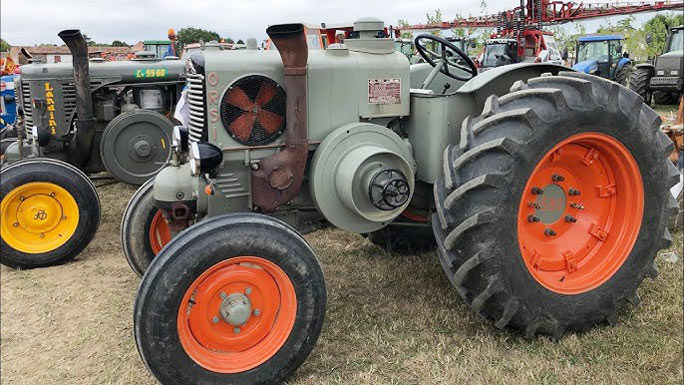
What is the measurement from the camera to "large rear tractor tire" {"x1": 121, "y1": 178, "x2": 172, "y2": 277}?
150 inches

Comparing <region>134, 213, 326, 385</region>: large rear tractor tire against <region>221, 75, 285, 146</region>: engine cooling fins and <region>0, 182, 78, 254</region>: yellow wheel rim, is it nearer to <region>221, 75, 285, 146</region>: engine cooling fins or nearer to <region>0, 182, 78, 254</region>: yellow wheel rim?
<region>221, 75, 285, 146</region>: engine cooling fins

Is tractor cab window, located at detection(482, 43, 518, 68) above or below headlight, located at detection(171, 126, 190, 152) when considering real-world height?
above

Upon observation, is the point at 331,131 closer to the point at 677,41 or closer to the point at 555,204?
the point at 555,204

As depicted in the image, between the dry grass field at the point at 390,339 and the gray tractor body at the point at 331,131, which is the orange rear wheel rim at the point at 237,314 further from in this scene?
the gray tractor body at the point at 331,131

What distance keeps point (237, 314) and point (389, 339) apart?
3.01 feet

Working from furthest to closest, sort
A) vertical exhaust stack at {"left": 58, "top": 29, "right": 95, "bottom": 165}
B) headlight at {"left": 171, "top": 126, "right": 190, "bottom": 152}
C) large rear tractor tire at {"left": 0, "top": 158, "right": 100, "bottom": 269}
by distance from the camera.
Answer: vertical exhaust stack at {"left": 58, "top": 29, "right": 95, "bottom": 165}, large rear tractor tire at {"left": 0, "top": 158, "right": 100, "bottom": 269}, headlight at {"left": 171, "top": 126, "right": 190, "bottom": 152}

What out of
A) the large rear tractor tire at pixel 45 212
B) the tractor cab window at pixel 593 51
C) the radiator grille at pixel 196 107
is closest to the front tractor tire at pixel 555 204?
the radiator grille at pixel 196 107

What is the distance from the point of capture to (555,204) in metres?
3.14

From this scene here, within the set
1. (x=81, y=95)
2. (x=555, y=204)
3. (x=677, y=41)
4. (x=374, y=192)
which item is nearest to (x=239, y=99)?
(x=374, y=192)

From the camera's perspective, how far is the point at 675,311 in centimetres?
332

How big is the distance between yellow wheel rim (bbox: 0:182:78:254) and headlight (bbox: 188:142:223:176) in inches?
96.5

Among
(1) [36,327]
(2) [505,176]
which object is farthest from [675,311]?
(1) [36,327]

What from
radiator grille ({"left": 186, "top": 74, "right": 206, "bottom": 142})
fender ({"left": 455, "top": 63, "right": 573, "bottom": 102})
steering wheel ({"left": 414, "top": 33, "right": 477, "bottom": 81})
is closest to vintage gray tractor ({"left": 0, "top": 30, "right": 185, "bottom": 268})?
radiator grille ({"left": 186, "top": 74, "right": 206, "bottom": 142})

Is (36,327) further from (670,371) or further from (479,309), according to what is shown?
(670,371)
